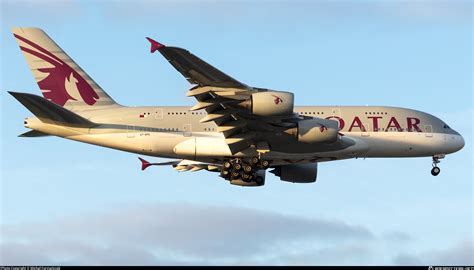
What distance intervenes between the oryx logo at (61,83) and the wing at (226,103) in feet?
35.1

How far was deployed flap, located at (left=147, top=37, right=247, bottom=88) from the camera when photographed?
54031 millimetres

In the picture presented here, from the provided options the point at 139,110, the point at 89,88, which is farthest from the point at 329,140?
the point at 89,88

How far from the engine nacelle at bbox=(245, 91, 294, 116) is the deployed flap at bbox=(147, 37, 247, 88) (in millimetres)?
1028

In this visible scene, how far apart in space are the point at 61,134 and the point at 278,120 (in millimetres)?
13574

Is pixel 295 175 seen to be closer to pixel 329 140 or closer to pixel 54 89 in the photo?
pixel 329 140

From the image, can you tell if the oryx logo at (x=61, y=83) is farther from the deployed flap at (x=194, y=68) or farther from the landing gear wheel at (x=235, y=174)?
the deployed flap at (x=194, y=68)

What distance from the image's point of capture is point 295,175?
72.3 m

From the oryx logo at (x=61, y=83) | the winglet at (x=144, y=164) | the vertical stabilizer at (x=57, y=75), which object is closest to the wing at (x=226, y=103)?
the winglet at (x=144, y=164)

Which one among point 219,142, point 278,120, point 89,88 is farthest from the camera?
point 89,88

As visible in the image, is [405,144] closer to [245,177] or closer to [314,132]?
[314,132]

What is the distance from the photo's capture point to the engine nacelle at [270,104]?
59.8 metres

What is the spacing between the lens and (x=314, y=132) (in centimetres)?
6334

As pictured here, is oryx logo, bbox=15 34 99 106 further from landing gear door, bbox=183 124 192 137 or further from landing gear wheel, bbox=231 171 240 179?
landing gear wheel, bbox=231 171 240 179

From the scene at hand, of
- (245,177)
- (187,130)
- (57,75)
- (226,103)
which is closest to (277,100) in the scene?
(226,103)
